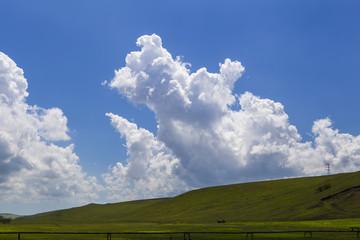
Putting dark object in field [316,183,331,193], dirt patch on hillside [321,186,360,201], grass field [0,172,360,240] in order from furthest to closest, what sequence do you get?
dark object in field [316,183,331,193], dirt patch on hillside [321,186,360,201], grass field [0,172,360,240]

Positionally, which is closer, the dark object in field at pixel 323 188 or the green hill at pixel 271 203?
the green hill at pixel 271 203

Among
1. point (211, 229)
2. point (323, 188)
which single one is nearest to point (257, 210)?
point (323, 188)

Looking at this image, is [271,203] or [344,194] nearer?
[344,194]

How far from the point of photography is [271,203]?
14112cm

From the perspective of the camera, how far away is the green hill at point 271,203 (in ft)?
377

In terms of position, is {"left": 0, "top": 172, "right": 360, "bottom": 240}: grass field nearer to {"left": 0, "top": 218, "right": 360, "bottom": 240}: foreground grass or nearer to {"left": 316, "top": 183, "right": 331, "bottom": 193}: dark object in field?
{"left": 316, "top": 183, "right": 331, "bottom": 193}: dark object in field

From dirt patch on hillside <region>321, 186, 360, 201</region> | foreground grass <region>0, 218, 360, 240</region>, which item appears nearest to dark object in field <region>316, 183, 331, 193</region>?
dirt patch on hillside <region>321, 186, 360, 201</region>

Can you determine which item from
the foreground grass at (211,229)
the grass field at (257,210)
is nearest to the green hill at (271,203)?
the grass field at (257,210)

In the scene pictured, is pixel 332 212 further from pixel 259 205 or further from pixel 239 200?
pixel 239 200

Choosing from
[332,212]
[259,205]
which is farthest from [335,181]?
[332,212]

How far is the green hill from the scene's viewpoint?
114788 mm

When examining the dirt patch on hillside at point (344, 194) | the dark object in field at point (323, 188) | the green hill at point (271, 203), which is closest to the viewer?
the green hill at point (271, 203)

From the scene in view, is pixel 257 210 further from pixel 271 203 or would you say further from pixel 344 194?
pixel 344 194

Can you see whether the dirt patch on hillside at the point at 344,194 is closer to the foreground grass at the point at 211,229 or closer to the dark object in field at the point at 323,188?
the dark object in field at the point at 323,188
